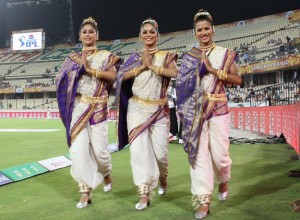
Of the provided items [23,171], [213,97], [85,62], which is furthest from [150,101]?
[23,171]

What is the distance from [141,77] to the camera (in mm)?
4109

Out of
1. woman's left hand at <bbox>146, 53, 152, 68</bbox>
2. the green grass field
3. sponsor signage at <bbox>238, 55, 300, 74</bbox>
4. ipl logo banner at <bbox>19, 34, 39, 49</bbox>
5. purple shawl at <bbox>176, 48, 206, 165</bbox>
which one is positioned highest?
ipl logo banner at <bbox>19, 34, 39, 49</bbox>

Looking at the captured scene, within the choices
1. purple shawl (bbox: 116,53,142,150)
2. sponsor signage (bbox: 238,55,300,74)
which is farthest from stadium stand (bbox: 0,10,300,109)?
purple shawl (bbox: 116,53,142,150)

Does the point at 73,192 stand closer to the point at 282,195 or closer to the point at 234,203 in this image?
the point at 234,203

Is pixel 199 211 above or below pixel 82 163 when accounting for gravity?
below

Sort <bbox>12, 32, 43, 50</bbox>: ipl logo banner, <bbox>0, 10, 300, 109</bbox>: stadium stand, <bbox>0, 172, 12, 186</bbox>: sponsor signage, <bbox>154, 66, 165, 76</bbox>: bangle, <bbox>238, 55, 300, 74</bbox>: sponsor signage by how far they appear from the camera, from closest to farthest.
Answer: <bbox>154, 66, 165, 76</bbox>: bangle
<bbox>0, 172, 12, 186</bbox>: sponsor signage
<bbox>238, 55, 300, 74</bbox>: sponsor signage
<bbox>0, 10, 300, 109</bbox>: stadium stand
<bbox>12, 32, 43, 50</bbox>: ipl logo banner

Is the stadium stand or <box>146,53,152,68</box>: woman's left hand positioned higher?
the stadium stand

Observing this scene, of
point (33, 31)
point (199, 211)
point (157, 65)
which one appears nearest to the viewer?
point (199, 211)

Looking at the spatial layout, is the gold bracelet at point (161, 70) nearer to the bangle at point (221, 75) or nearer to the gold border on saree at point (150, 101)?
the gold border on saree at point (150, 101)

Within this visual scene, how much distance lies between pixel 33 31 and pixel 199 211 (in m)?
43.3

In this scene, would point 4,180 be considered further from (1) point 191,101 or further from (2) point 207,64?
(2) point 207,64

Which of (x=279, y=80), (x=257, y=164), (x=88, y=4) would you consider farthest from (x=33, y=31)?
(x=257, y=164)

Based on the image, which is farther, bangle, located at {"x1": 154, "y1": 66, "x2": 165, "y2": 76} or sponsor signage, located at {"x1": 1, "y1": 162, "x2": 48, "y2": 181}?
sponsor signage, located at {"x1": 1, "y1": 162, "x2": 48, "y2": 181}

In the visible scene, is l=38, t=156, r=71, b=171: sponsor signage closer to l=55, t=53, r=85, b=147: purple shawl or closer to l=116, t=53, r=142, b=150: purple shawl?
l=55, t=53, r=85, b=147: purple shawl
